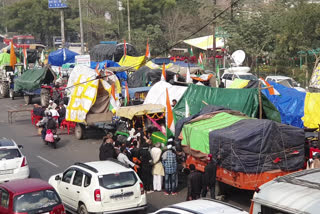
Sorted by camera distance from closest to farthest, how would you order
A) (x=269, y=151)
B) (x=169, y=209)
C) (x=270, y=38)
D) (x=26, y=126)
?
(x=169, y=209) < (x=269, y=151) < (x=26, y=126) < (x=270, y=38)

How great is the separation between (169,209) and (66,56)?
29550 mm

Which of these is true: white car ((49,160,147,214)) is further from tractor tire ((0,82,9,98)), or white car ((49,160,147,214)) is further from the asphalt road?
tractor tire ((0,82,9,98))

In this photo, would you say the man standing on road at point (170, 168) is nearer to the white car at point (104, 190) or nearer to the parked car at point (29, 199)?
the white car at point (104, 190)

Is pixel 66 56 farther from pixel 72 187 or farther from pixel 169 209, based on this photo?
pixel 169 209

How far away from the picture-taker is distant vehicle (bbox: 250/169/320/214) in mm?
7129

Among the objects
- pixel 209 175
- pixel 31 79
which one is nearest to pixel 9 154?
pixel 209 175

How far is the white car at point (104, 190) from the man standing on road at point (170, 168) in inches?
79.9

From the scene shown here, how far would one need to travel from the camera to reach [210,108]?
A: 612 inches

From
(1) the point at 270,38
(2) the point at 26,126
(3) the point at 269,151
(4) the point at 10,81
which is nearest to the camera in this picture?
(3) the point at 269,151

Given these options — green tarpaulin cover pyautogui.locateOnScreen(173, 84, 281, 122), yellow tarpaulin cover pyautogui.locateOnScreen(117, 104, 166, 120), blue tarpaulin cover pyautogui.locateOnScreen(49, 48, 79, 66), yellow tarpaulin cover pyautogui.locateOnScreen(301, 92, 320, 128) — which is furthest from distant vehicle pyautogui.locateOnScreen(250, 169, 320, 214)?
blue tarpaulin cover pyautogui.locateOnScreen(49, 48, 79, 66)

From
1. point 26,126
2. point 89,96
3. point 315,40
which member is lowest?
point 26,126

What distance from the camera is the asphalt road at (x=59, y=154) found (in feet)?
45.1

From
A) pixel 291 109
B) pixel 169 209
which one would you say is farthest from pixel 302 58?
pixel 169 209

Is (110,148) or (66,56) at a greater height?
(66,56)
